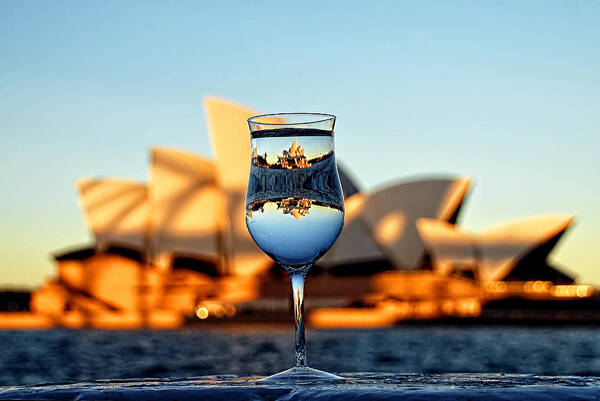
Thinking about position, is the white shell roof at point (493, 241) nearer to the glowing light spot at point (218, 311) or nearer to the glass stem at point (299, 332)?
the glowing light spot at point (218, 311)

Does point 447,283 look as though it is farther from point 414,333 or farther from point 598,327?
point 598,327

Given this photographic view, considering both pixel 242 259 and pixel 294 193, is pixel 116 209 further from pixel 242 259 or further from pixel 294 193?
pixel 294 193

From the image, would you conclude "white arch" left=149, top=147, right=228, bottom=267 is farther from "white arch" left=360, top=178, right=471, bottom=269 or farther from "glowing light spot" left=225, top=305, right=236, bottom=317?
"white arch" left=360, top=178, right=471, bottom=269

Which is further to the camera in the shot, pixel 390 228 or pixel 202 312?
pixel 202 312

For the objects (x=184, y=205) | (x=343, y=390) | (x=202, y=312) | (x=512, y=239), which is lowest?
(x=343, y=390)

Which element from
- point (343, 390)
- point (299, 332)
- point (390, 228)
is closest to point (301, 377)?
point (299, 332)

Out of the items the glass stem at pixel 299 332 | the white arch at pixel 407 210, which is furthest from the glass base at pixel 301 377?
the white arch at pixel 407 210
